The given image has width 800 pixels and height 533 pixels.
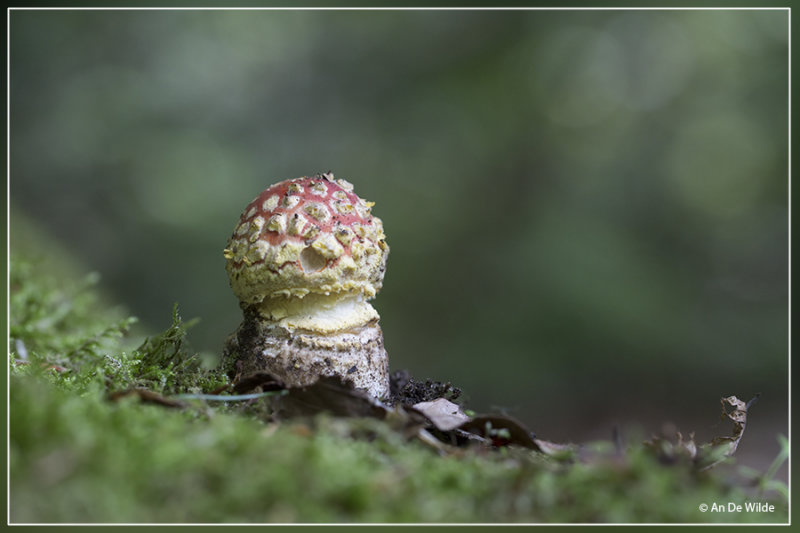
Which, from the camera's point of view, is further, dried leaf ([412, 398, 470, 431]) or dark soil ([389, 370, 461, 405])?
dark soil ([389, 370, 461, 405])

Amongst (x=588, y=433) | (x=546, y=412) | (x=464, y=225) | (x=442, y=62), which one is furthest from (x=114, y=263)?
(x=588, y=433)

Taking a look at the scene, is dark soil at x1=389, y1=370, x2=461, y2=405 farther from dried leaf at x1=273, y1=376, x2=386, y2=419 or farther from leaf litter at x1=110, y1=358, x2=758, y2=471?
dried leaf at x1=273, y1=376, x2=386, y2=419

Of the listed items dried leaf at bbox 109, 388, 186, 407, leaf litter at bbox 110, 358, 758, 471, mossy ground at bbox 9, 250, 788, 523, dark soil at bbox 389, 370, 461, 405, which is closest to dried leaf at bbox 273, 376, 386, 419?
leaf litter at bbox 110, 358, 758, 471

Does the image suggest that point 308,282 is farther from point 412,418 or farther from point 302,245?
point 412,418

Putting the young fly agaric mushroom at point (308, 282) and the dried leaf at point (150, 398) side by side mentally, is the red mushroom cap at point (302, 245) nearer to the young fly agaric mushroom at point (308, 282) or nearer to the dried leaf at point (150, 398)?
the young fly agaric mushroom at point (308, 282)

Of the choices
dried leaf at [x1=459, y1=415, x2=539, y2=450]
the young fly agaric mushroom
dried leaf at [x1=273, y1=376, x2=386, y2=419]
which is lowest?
dried leaf at [x1=459, y1=415, x2=539, y2=450]

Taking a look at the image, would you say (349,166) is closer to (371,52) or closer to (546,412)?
(371,52)

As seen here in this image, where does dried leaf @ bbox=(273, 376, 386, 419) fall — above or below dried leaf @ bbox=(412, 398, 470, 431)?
above

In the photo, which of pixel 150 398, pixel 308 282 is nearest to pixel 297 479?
pixel 150 398
